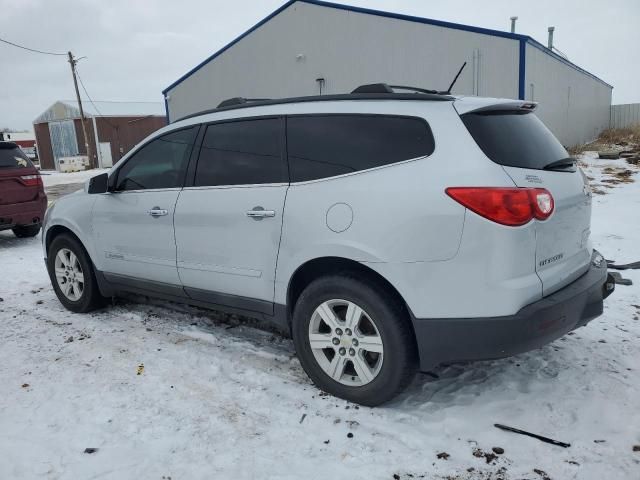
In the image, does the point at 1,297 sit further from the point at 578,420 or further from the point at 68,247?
the point at 578,420

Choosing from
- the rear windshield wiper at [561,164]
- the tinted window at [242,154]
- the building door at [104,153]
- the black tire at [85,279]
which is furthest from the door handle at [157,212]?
the building door at [104,153]

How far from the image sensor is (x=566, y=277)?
284 centimetres

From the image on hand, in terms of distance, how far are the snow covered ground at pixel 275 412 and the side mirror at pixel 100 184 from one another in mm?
1252

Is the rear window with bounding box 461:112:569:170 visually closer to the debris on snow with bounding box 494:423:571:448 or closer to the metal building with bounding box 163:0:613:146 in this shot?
the debris on snow with bounding box 494:423:571:448

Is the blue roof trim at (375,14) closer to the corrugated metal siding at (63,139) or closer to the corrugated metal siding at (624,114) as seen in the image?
the corrugated metal siding at (63,139)

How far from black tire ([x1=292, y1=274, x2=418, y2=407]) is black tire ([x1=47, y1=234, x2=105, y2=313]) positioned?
2.57 metres

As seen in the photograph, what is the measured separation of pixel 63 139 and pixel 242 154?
130ft

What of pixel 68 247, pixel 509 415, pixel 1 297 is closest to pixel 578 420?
pixel 509 415

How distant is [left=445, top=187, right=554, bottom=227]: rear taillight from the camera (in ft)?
8.05

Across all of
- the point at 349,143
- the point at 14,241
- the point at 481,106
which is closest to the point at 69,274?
the point at 349,143

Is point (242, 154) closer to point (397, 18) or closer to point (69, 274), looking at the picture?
point (69, 274)

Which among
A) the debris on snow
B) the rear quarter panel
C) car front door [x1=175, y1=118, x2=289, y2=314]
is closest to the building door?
car front door [x1=175, y1=118, x2=289, y2=314]

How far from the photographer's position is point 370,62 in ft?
50.9

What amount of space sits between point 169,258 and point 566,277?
9.19ft
